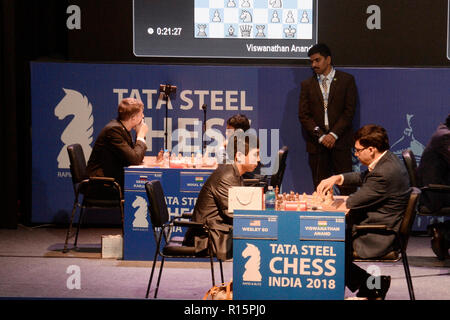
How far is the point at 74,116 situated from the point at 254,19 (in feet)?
7.95

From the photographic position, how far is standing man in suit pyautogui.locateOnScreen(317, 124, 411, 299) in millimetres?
5285

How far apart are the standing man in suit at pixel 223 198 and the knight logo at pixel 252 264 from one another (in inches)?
17.3

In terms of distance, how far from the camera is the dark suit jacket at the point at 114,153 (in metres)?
7.21

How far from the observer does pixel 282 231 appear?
201 inches

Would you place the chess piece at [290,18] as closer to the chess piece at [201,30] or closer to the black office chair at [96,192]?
the chess piece at [201,30]

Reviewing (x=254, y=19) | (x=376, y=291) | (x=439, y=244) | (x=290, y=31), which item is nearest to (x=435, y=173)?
(x=439, y=244)

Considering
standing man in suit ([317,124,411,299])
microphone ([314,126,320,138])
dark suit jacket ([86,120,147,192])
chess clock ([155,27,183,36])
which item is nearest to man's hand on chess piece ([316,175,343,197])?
standing man in suit ([317,124,411,299])

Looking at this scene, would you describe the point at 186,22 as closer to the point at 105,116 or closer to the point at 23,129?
the point at 105,116

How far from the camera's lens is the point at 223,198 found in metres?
5.51

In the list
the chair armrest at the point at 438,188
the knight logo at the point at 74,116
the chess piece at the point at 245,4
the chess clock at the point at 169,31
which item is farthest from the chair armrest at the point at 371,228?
the chess clock at the point at 169,31

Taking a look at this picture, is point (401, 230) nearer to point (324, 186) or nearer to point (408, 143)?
point (324, 186)

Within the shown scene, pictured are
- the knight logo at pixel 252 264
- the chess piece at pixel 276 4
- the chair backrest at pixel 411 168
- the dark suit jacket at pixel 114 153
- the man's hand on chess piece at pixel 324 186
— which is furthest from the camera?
the chess piece at pixel 276 4

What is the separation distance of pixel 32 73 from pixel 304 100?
308 centimetres

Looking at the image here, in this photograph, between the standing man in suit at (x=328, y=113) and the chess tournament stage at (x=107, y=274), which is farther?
the standing man in suit at (x=328, y=113)
